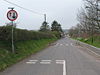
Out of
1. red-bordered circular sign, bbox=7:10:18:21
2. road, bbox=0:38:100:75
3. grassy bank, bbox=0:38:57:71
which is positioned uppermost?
red-bordered circular sign, bbox=7:10:18:21

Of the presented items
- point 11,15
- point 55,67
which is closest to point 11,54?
point 11,15

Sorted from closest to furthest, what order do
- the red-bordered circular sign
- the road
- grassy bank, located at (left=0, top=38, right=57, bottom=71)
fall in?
the road < grassy bank, located at (left=0, top=38, right=57, bottom=71) < the red-bordered circular sign

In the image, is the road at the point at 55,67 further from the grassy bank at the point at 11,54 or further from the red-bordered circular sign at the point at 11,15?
the red-bordered circular sign at the point at 11,15

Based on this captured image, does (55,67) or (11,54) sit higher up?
(11,54)

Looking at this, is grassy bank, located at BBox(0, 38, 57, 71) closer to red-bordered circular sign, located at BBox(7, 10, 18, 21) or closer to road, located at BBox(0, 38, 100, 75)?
road, located at BBox(0, 38, 100, 75)

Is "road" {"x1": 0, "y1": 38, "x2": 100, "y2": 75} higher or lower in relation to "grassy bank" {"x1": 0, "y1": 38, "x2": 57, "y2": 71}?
lower

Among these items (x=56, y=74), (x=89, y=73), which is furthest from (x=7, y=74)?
(x=89, y=73)

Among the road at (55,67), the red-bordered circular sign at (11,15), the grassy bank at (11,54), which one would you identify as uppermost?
the red-bordered circular sign at (11,15)

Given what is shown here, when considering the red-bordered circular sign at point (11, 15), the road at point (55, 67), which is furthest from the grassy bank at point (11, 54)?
the red-bordered circular sign at point (11, 15)

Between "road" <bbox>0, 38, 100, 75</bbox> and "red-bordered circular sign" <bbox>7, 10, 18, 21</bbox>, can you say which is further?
"red-bordered circular sign" <bbox>7, 10, 18, 21</bbox>

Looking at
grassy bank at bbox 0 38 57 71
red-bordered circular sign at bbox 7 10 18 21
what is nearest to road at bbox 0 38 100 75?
grassy bank at bbox 0 38 57 71

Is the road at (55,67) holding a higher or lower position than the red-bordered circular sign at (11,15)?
lower

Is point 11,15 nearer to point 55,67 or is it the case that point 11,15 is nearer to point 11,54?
point 11,54

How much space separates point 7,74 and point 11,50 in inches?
235
